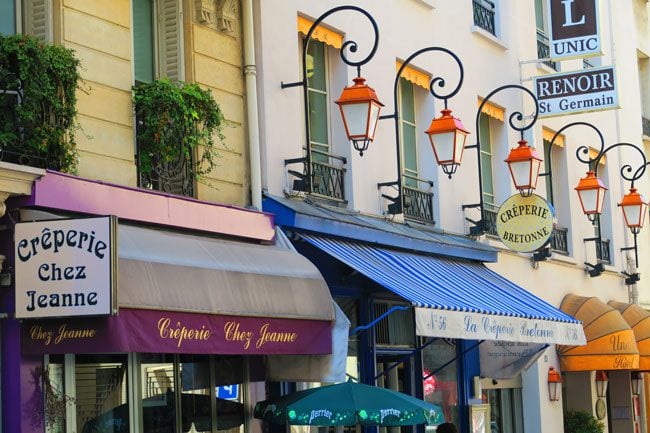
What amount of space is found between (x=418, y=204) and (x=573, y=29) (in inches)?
209

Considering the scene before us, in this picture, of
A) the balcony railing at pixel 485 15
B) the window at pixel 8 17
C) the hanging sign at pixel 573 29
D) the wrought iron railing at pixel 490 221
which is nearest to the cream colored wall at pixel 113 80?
the window at pixel 8 17

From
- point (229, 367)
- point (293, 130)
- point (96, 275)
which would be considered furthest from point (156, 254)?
point (293, 130)

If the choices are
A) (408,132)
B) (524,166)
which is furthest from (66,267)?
(524,166)

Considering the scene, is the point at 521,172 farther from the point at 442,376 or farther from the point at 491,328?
the point at 491,328

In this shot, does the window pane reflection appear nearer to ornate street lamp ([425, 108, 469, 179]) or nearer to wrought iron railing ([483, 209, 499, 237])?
ornate street lamp ([425, 108, 469, 179])

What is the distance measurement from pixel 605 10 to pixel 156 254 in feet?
57.4

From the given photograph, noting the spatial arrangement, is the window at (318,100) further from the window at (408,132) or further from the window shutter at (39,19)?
the window shutter at (39,19)

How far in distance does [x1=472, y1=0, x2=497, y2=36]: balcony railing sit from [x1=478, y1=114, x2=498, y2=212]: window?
1.38 m

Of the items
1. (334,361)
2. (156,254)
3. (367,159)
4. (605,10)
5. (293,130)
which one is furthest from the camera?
(605,10)

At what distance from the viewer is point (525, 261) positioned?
21.5 meters

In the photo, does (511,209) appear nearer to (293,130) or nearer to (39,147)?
(293,130)

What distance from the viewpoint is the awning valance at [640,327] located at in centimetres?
2398

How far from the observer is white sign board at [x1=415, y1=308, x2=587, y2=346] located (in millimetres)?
13828

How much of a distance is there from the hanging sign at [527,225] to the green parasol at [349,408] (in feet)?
21.4
